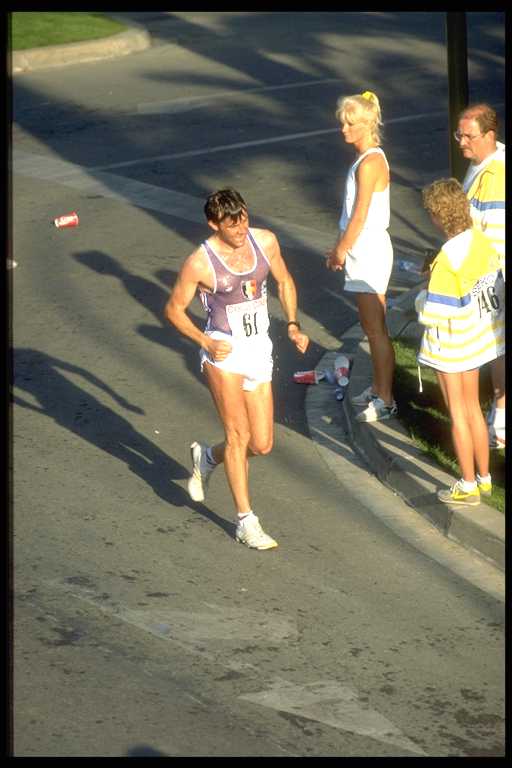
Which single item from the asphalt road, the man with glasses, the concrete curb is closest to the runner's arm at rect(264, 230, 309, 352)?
the asphalt road

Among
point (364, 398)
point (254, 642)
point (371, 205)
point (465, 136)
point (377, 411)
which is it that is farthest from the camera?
point (364, 398)

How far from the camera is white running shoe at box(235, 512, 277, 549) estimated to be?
7.64m

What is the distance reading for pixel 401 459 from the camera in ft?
27.8

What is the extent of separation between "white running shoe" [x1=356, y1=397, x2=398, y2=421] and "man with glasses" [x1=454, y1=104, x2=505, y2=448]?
97cm

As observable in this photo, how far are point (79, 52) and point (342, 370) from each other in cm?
1303

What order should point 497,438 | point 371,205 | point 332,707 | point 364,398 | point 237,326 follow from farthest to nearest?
point 364,398
point 371,205
point 497,438
point 237,326
point 332,707

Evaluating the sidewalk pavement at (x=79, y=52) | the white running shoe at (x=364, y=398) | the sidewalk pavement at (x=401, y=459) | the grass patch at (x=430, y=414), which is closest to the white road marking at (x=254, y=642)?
the sidewalk pavement at (x=401, y=459)

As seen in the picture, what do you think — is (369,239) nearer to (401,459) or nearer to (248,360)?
(401,459)

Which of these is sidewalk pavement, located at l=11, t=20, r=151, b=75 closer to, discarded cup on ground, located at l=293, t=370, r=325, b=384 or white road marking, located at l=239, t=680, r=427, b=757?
discarded cup on ground, located at l=293, t=370, r=325, b=384

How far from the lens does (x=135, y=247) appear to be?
43.6ft

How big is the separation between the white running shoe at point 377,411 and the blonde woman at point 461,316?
4.49 ft

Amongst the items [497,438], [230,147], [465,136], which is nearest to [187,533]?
[497,438]

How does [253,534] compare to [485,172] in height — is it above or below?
below

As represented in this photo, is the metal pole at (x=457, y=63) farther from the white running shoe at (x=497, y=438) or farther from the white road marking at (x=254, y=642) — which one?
the white road marking at (x=254, y=642)
